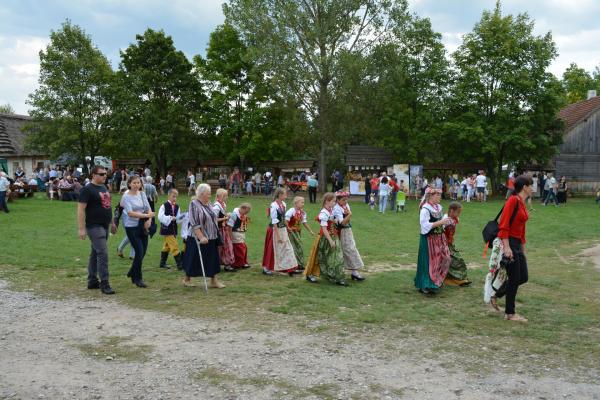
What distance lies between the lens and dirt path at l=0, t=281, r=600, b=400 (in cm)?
460

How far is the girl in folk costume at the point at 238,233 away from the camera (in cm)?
1059

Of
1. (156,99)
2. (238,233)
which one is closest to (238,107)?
(156,99)

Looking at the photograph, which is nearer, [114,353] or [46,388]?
[46,388]

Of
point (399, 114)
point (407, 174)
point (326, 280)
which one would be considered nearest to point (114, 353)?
point (326, 280)

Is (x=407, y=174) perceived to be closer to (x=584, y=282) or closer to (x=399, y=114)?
(x=399, y=114)

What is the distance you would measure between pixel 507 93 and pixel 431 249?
26.2m

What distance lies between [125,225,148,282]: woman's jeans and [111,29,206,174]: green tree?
2771 centimetres

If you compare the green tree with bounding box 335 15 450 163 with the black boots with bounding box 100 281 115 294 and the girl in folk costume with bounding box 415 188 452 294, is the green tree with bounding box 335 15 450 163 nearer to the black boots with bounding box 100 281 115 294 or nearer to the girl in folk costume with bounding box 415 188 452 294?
the girl in folk costume with bounding box 415 188 452 294

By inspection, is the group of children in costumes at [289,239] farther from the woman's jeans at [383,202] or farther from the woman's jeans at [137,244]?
the woman's jeans at [383,202]

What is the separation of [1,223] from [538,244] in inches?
638

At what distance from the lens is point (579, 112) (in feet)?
122

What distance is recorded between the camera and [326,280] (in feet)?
30.7

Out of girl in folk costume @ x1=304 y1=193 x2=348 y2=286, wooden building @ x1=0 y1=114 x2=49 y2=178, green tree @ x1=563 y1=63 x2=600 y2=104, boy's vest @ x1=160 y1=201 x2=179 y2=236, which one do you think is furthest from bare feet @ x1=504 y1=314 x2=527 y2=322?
green tree @ x1=563 y1=63 x2=600 y2=104

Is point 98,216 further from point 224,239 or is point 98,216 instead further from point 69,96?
point 69,96
